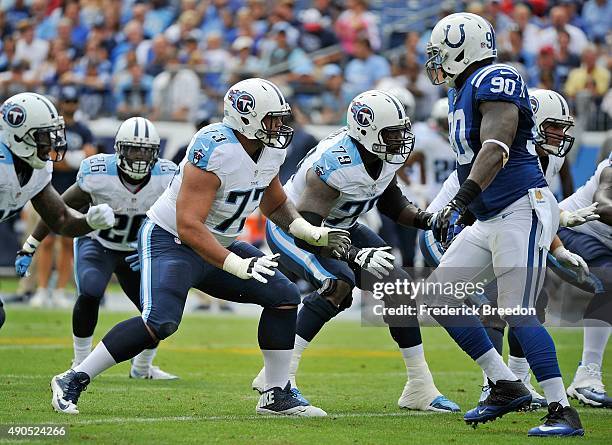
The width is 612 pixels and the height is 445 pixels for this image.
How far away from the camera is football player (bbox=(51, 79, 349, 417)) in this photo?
5.73m

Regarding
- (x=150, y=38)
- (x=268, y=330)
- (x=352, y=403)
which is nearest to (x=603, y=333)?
(x=352, y=403)

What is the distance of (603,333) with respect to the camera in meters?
7.19

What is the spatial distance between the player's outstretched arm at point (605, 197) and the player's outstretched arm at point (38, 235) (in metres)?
3.41

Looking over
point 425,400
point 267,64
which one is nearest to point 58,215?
point 425,400

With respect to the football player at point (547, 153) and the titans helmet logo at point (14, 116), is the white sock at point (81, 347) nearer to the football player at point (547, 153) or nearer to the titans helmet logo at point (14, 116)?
the titans helmet logo at point (14, 116)

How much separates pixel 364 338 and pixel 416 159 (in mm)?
2337

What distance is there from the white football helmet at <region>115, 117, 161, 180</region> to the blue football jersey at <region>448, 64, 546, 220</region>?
255 centimetres

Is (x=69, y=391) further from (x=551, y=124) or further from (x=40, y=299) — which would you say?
(x=40, y=299)

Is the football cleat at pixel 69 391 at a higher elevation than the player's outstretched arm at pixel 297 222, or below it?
below

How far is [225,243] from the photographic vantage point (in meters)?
6.18

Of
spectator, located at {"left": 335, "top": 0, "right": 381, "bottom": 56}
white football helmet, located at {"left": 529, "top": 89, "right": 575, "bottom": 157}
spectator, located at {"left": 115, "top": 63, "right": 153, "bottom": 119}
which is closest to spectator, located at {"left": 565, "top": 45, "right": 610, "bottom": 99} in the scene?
spectator, located at {"left": 335, "top": 0, "right": 381, "bottom": 56}

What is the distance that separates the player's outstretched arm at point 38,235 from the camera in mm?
7164

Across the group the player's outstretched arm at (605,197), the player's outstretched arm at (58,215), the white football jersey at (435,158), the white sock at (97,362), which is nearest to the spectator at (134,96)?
the white football jersey at (435,158)

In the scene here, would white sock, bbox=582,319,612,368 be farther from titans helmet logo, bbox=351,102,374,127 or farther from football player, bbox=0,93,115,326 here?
football player, bbox=0,93,115,326
